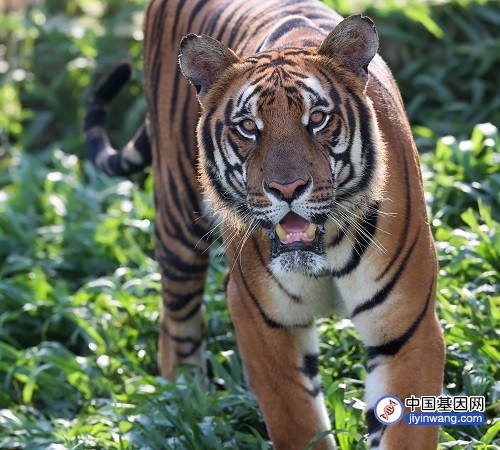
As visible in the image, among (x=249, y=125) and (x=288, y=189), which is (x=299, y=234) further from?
(x=249, y=125)

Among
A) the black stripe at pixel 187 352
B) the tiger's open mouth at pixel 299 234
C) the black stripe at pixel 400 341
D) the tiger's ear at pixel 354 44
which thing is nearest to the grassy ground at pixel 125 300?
the black stripe at pixel 187 352

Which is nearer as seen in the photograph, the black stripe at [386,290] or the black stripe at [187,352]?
the black stripe at [386,290]

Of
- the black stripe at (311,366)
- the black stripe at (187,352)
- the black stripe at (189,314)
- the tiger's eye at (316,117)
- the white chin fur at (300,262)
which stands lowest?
the black stripe at (187,352)

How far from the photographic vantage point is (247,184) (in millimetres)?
3301

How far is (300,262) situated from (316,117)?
40 centimetres

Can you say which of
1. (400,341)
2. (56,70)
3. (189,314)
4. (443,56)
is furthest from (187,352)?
(56,70)

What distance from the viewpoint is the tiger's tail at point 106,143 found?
204 inches

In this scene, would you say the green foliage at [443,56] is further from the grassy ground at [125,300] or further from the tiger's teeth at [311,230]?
the tiger's teeth at [311,230]

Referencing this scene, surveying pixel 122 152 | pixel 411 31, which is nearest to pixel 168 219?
pixel 122 152

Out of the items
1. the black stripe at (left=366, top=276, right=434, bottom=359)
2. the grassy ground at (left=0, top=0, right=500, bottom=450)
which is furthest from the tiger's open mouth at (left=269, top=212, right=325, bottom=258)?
the grassy ground at (left=0, top=0, right=500, bottom=450)

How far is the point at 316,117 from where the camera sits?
328 centimetres

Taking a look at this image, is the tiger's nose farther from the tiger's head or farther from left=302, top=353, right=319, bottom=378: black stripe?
left=302, top=353, right=319, bottom=378: black stripe

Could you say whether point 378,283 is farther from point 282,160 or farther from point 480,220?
point 480,220

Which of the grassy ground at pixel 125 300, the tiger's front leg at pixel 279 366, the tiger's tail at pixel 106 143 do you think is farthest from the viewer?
the tiger's tail at pixel 106 143
